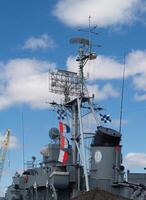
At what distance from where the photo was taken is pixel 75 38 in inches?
1704

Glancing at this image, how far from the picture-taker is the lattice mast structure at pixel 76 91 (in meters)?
40.9

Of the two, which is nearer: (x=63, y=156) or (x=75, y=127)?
(x=63, y=156)

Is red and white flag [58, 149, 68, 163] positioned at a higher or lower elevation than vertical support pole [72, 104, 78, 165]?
lower

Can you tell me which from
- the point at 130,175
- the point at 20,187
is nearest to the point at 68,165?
the point at 130,175

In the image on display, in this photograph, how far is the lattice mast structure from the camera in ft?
134

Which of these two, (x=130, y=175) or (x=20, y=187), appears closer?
(x=130, y=175)

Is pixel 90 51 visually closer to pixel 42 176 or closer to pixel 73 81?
pixel 73 81

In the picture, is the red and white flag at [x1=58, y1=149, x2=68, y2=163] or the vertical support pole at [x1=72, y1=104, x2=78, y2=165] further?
the vertical support pole at [x1=72, y1=104, x2=78, y2=165]

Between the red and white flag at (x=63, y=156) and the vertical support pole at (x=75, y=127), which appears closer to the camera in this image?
the red and white flag at (x=63, y=156)

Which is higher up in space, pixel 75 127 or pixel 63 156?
pixel 75 127

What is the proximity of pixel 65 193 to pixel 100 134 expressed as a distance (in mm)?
5812

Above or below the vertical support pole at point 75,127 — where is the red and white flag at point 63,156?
below

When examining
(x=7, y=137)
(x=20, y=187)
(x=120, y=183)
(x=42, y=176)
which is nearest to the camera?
(x=120, y=183)

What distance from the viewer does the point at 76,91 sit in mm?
43875
